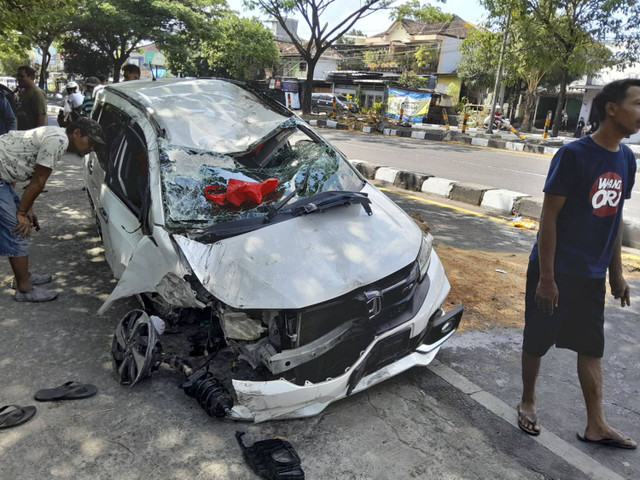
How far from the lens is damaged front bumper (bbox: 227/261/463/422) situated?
235cm

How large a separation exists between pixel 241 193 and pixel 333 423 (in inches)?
55.8

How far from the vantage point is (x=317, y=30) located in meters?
22.2

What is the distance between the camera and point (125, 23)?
85.8ft

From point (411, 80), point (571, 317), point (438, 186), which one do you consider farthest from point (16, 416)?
point (411, 80)

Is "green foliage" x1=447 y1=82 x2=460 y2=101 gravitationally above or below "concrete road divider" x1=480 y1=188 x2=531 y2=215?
above

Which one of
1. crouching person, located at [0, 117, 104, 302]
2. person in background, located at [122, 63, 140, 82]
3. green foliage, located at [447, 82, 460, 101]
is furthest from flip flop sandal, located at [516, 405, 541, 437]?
green foliage, located at [447, 82, 460, 101]

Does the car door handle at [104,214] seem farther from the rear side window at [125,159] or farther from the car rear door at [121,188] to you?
the rear side window at [125,159]

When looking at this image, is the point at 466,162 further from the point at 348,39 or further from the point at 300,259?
the point at 348,39

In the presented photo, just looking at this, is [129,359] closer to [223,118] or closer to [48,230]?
[223,118]

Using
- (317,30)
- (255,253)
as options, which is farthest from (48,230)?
(317,30)

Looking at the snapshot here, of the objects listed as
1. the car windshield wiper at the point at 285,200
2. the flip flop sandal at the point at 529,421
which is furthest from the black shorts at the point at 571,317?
the car windshield wiper at the point at 285,200

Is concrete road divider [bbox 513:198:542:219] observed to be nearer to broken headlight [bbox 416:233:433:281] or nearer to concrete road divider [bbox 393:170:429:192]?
concrete road divider [bbox 393:170:429:192]

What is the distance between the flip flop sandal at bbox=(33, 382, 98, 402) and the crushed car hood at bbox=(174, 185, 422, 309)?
95 cm

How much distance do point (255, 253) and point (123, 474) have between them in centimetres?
116
